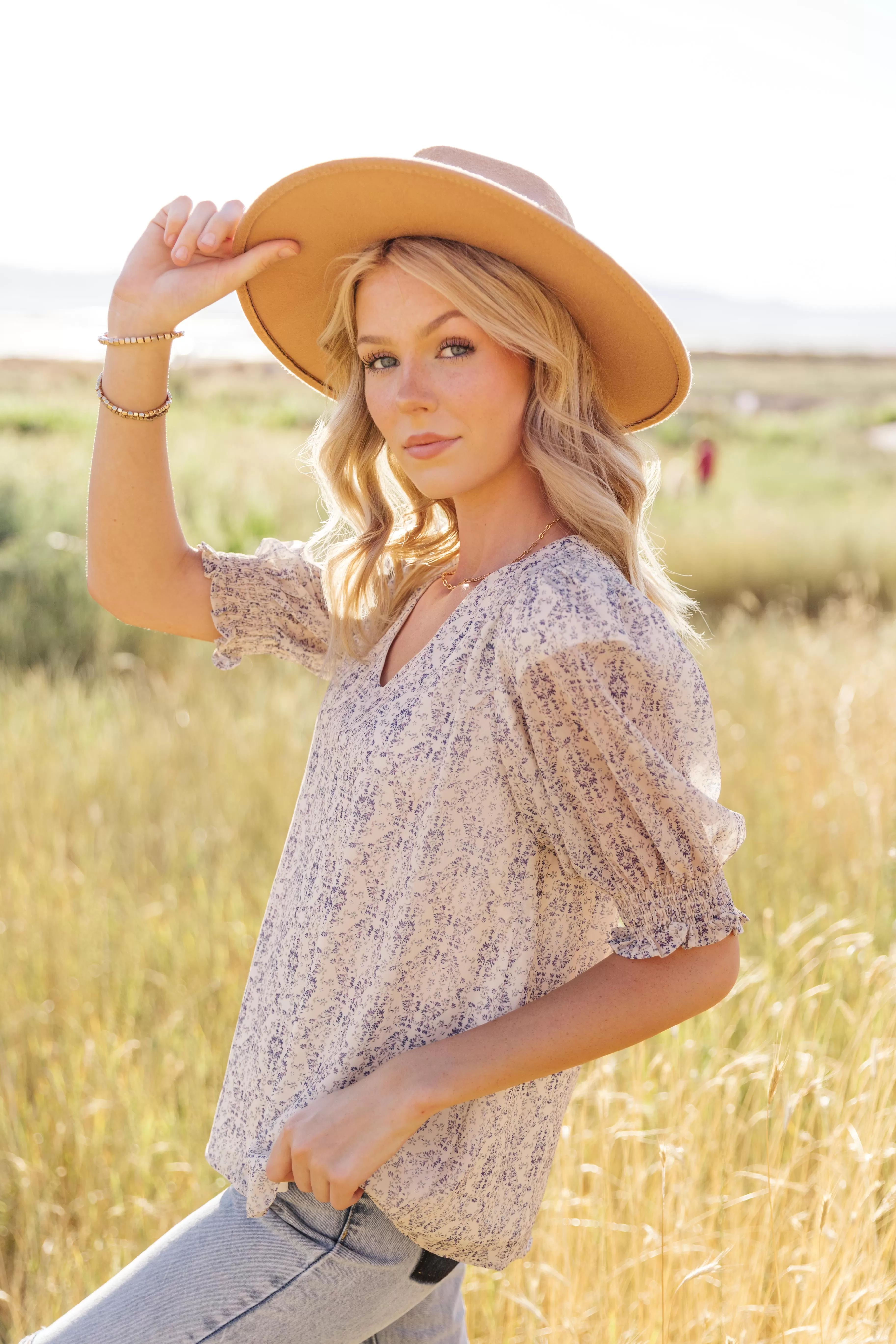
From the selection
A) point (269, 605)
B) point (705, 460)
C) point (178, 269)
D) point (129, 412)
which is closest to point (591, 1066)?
point (269, 605)

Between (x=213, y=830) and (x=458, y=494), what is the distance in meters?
2.75

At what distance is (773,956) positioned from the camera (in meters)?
2.78

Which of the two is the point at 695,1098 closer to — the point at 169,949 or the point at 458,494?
the point at 458,494

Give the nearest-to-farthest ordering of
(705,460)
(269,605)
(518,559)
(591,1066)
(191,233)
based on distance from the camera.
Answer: (518,559)
(191,233)
(269,605)
(591,1066)
(705,460)

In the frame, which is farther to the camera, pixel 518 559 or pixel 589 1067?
pixel 589 1067

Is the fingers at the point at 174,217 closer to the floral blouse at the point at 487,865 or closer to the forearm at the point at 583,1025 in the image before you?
the floral blouse at the point at 487,865

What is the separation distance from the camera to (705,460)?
1309 centimetres

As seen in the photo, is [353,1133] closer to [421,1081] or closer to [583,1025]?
[421,1081]

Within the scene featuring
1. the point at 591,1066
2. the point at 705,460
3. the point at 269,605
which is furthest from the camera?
the point at 705,460

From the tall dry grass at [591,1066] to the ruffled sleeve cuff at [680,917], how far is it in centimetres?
48

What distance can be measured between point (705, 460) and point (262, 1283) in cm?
1261

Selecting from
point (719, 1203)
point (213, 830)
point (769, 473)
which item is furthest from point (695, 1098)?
point (769, 473)

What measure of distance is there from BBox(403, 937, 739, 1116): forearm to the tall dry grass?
0.45 metres

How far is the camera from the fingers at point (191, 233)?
1.51 metres
